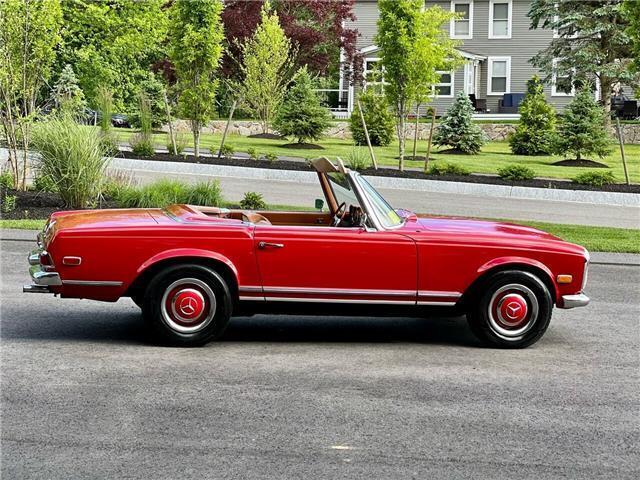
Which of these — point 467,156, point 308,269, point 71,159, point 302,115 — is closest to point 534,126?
point 467,156

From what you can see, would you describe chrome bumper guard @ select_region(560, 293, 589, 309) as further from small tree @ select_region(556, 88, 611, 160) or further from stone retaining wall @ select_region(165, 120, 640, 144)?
stone retaining wall @ select_region(165, 120, 640, 144)

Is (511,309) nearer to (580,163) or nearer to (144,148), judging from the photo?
(144,148)

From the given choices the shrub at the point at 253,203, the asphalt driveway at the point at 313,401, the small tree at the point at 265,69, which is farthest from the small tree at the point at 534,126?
the asphalt driveway at the point at 313,401

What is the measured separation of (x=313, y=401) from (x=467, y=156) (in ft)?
86.0

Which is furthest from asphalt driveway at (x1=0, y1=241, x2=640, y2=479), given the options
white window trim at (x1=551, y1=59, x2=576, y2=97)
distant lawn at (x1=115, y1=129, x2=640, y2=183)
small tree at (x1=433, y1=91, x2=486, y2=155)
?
white window trim at (x1=551, y1=59, x2=576, y2=97)

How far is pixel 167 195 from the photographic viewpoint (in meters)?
16.4

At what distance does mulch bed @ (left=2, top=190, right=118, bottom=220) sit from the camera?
1559 centimetres

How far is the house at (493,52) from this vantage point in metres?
47.7

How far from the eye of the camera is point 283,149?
3222 centimetres

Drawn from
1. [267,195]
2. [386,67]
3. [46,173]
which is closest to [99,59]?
[386,67]

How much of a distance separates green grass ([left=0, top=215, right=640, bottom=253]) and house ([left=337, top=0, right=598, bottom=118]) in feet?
103

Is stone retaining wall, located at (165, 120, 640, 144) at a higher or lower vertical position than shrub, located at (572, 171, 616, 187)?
higher

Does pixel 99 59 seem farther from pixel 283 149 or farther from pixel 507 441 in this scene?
pixel 507 441

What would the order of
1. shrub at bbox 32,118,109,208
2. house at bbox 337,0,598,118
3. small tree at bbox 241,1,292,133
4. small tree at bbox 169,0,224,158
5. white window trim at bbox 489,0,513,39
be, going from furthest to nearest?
1. house at bbox 337,0,598,118
2. white window trim at bbox 489,0,513,39
3. small tree at bbox 241,1,292,133
4. small tree at bbox 169,0,224,158
5. shrub at bbox 32,118,109,208
